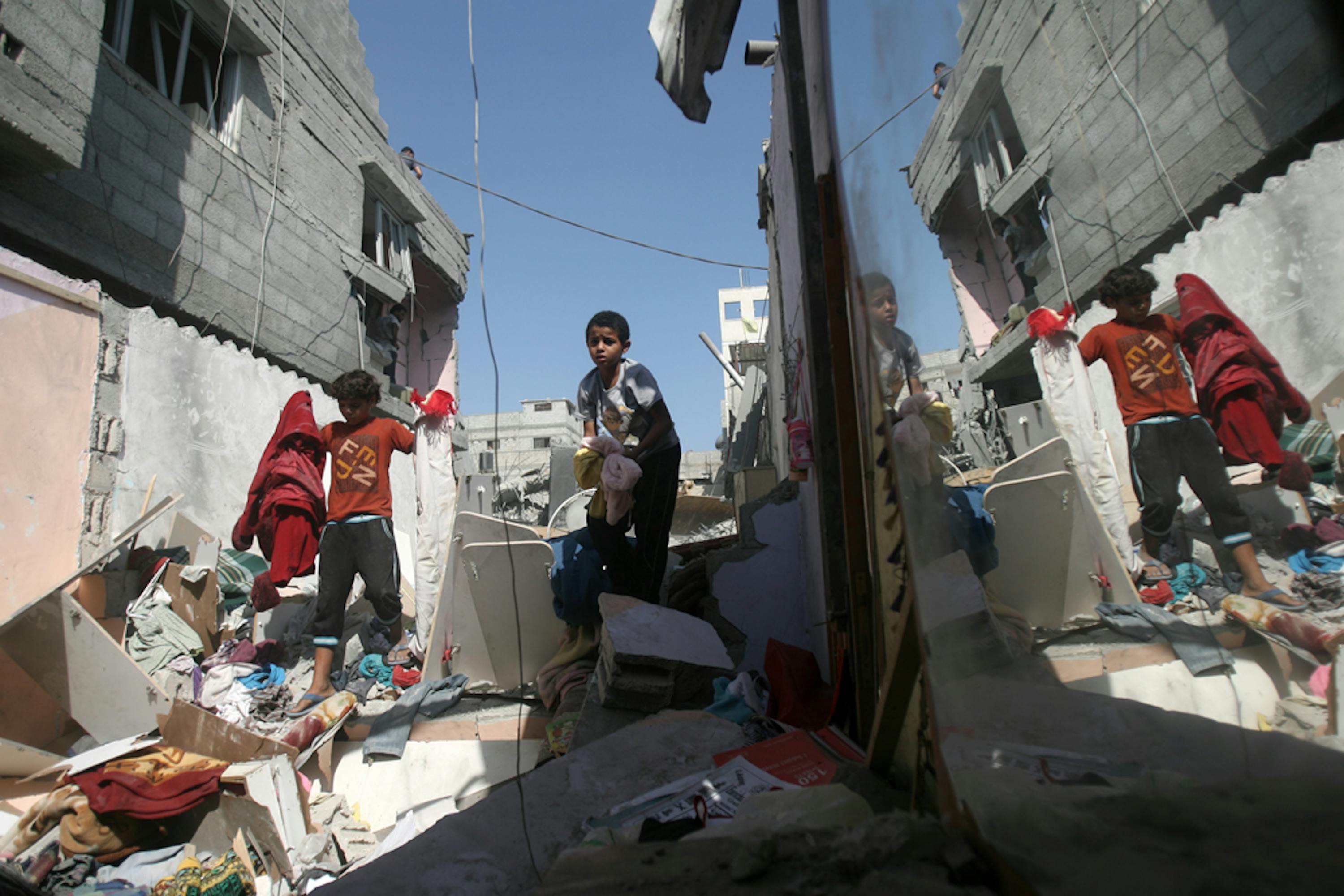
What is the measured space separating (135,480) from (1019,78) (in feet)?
18.5

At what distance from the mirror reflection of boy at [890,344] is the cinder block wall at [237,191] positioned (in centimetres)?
522

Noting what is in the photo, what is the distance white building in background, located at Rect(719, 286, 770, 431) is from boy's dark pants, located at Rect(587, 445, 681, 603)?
222 inches

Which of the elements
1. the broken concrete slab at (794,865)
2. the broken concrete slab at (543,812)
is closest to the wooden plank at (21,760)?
the broken concrete slab at (543,812)

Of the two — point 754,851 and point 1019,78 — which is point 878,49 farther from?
point 754,851

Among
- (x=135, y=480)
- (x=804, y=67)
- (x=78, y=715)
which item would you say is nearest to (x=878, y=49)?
(x=804, y=67)

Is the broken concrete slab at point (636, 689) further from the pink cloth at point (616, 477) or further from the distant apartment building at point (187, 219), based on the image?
the distant apartment building at point (187, 219)

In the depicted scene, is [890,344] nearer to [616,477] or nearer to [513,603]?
[616,477]

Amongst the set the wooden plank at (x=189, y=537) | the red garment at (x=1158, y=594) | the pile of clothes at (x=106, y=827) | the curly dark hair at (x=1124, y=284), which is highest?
the wooden plank at (x=189, y=537)

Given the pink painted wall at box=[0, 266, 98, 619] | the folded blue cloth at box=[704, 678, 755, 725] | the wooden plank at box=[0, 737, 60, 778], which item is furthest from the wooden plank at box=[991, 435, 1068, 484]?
the pink painted wall at box=[0, 266, 98, 619]

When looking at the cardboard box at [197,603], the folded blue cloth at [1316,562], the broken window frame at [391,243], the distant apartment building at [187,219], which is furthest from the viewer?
the broken window frame at [391,243]

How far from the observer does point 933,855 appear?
0.69 meters

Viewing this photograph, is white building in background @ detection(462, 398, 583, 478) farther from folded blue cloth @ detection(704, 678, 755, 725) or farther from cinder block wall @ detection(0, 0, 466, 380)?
folded blue cloth @ detection(704, 678, 755, 725)

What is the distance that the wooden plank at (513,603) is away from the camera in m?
3.09

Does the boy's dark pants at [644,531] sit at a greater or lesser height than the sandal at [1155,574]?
greater
